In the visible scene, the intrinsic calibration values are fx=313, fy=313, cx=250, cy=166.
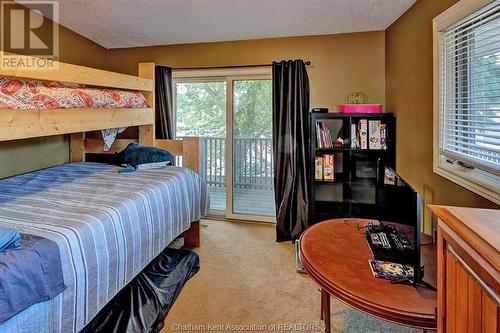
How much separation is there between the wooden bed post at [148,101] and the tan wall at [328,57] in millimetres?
661

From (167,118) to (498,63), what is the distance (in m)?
3.04

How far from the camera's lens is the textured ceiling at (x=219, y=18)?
8.38ft

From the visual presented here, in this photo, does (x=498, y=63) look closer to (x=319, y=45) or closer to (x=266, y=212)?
(x=319, y=45)

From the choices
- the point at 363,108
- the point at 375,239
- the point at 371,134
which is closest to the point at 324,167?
the point at 371,134

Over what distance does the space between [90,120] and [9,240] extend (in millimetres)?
1186

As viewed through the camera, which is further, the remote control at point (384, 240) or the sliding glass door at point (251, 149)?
the sliding glass door at point (251, 149)

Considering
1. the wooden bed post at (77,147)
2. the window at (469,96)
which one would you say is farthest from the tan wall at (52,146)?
the window at (469,96)

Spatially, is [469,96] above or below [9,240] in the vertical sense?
above

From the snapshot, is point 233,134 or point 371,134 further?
point 233,134

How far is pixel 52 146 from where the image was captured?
327cm

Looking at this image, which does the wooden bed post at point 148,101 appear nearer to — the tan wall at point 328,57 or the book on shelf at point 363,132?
the tan wall at point 328,57

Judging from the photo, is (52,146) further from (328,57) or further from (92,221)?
(328,57)

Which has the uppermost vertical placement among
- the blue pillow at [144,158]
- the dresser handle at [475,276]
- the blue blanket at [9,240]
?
the blue pillow at [144,158]

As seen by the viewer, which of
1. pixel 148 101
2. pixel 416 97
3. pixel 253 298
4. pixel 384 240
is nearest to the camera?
pixel 384 240
